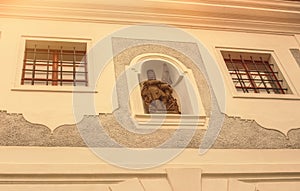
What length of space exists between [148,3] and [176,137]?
331cm

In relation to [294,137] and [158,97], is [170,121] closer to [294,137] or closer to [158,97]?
[158,97]

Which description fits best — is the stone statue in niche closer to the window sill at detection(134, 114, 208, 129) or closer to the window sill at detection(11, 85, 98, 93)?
the window sill at detection(134, 114, 208, 129)

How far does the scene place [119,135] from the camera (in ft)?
17.4

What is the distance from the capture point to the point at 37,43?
268 inches

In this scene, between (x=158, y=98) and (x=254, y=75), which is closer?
(x=158, y=98)

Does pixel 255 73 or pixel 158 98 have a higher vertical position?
pixel 255 73

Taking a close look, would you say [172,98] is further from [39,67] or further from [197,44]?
[39,67]

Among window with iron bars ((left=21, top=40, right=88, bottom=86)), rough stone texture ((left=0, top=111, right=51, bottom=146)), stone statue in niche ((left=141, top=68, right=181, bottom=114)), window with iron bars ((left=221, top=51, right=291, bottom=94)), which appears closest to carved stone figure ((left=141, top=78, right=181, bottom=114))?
stone statue in niche ((left=141, top=68, right=181, bottom=114))

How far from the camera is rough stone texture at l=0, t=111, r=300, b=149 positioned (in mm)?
5062

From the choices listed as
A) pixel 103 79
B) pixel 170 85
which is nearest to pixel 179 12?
pixel 170 85

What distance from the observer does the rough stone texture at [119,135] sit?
199 inches

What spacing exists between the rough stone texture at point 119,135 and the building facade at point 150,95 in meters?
0.02

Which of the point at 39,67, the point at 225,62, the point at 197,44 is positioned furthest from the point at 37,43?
the point at 225,62

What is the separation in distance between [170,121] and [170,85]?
1.22 meters
